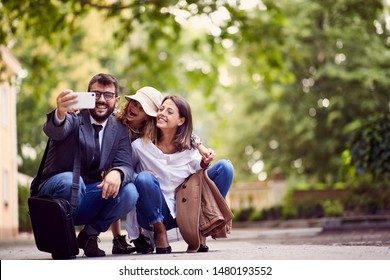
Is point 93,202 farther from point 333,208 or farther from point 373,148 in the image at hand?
point 333,208

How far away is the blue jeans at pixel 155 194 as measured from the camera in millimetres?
5266

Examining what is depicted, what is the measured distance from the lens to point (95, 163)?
207 inches

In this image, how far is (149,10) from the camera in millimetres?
12867

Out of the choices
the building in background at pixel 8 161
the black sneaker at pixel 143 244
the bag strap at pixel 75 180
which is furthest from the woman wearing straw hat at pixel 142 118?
the building in background at pixel 8 161

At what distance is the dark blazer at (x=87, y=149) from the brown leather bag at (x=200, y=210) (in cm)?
46

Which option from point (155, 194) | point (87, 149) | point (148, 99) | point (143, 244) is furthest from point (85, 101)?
point (143, 244)

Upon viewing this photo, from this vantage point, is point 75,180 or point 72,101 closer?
point 72,101

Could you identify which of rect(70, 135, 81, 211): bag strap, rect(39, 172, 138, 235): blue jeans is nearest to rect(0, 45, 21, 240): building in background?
rect(39, 172, 138, 235): blue jeans

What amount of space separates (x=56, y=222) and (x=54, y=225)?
0.11ft

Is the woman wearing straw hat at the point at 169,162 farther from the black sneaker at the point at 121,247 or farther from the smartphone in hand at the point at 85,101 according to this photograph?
the smartphone in hand at the point at 85,101

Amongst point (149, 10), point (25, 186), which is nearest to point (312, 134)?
point (25, 186)

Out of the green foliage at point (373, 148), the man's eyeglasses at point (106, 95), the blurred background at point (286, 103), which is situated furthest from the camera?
the blurred background at point (286, 103)
